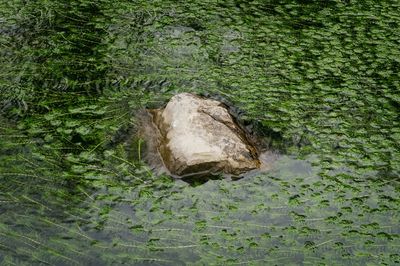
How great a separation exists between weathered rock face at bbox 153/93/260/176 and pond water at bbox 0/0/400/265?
0.13 meters

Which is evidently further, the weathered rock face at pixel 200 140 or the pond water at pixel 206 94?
the weathered rock face at pixel 200 140

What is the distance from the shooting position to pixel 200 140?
388 cm

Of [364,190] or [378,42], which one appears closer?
[364,190]

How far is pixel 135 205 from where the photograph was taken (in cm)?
348

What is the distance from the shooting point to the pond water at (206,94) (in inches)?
128

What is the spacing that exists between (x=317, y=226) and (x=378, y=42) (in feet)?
8.53

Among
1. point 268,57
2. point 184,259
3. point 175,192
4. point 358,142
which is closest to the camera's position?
point 184,259

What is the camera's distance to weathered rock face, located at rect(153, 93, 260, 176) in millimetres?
3785

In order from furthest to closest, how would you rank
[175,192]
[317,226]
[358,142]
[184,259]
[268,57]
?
[268,57] → [358,142] → [175,192] → [317,226] → [184,259]

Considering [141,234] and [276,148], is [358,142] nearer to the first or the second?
[276,148]

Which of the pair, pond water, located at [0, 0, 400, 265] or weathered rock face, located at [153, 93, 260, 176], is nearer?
pond water, located at [0, 0, 400, 265]

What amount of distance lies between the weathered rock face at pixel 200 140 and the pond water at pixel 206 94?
0.43ft

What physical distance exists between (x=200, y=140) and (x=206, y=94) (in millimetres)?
799

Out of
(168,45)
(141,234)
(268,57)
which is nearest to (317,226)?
(141,234)
